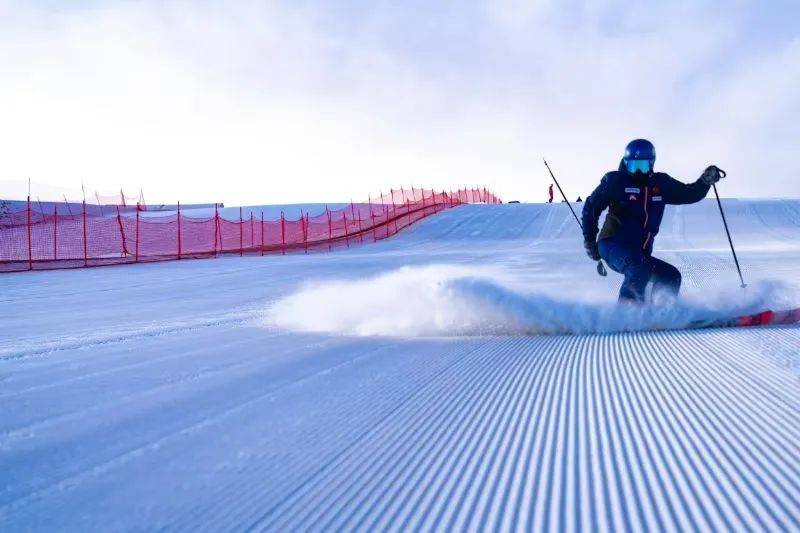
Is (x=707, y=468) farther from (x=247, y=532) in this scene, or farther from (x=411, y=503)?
(x=247, y=532)

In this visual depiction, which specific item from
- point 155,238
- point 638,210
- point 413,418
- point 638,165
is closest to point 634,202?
point 638,210

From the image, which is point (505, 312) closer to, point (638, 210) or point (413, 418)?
point (638, 210)

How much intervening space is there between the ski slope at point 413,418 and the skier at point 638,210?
397 millimetres

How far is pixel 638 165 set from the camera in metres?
6.91

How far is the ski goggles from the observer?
6.90m

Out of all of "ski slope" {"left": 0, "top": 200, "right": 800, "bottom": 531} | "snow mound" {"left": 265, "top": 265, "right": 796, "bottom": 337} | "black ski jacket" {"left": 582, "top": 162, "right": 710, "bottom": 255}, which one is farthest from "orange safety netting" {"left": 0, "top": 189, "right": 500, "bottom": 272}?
"black ski jacket" {"left": 582, "top": 162, "right": 710, "bottom": 255}

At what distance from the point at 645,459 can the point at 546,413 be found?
2.63 feet

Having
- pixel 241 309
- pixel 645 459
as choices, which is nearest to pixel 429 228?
pixel 241 309

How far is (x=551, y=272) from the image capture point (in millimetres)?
14555

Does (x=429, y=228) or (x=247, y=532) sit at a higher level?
(x=429, y=228)

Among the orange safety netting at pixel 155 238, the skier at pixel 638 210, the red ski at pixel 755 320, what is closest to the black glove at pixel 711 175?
the skier at pixel 638 210

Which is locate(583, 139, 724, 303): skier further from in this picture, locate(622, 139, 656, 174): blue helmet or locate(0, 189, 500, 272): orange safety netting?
locate(0, 189, 500, 272): orange safety netting

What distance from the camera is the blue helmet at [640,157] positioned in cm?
689

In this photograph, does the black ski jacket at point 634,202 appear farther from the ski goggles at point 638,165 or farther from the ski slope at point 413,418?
the ski slope at point 413,418
